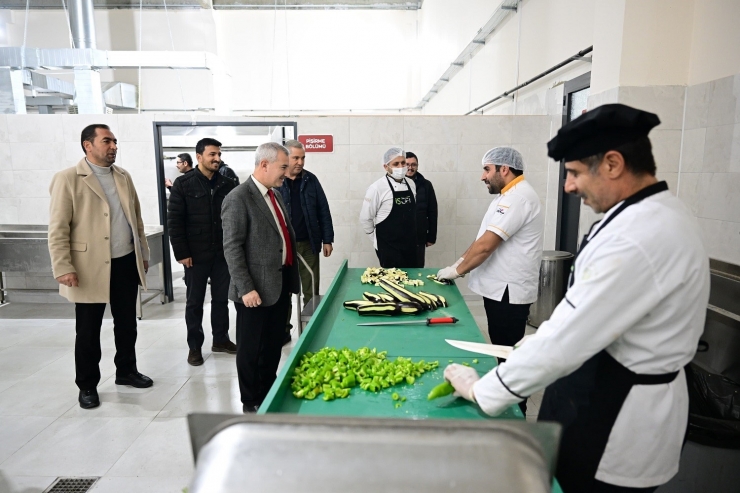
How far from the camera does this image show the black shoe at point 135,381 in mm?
3371

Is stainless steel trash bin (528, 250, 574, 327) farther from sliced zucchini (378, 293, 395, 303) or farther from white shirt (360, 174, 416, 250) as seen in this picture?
sliced zucchini (378, 293, 395, 303)

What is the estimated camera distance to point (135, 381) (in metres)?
3.37

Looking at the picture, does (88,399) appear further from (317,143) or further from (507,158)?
(317,143)

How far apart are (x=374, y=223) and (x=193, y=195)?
1.55 metres

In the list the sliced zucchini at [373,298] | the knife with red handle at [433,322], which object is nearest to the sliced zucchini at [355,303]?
the sliced zucchini at [373,298]

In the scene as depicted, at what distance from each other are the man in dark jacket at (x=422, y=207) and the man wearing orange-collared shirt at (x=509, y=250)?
1.97 metres

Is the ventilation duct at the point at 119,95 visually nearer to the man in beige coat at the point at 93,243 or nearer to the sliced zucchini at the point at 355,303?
the man in beige coat at the point at 93,243

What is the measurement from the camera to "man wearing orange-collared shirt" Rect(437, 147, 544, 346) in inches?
99.8

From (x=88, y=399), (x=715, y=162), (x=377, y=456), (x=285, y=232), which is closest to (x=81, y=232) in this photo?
(x=88, y=399)

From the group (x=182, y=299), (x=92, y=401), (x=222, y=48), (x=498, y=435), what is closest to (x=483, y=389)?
(x=498, y=435)

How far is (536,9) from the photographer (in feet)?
15.0

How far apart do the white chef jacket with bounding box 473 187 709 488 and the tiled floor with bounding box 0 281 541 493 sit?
179 centimetres

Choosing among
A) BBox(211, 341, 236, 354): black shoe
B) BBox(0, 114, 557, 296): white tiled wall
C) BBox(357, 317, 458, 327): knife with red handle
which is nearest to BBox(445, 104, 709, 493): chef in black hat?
BBox(357, 317, 458, 327): knife with red handle

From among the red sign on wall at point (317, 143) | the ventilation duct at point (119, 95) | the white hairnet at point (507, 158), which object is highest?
the ventilation duct at point (119, 95)
